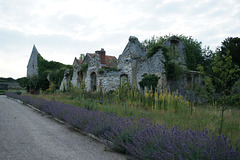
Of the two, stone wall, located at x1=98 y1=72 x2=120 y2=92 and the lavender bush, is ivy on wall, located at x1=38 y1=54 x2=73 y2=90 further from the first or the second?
the lavender bush

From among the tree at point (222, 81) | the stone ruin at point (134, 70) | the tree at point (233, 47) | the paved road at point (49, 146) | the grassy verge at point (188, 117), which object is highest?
the tree at point (233, 47)

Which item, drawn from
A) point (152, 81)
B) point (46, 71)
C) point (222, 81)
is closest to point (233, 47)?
point (152, 81)

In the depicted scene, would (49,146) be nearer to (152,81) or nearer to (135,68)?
(152,81)

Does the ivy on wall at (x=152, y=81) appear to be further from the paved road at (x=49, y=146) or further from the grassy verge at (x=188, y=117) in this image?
the paved road at (x=49, y=146)

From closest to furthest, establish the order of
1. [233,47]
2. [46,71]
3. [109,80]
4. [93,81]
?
[109,80], [93,81], [233,47], [46,71]

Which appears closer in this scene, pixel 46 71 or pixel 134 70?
pixel 134 70

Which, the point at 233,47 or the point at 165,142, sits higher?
the point at 233,47

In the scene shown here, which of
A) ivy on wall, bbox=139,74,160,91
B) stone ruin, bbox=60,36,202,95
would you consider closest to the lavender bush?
ivy on wall, bbox=139,74,160,91

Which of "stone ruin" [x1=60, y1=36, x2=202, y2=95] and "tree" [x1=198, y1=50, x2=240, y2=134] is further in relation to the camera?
"stone ruin" [x1=60, y1=36, x2=202, y2=95]

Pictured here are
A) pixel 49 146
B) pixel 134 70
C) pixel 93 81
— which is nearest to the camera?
pixel 49 146

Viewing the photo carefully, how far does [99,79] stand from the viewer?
1684cm

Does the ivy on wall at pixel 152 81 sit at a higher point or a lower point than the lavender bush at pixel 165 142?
higher

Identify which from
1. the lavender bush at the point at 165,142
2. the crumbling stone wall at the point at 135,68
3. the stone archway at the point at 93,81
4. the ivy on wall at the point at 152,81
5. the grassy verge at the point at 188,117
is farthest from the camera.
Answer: the stone archway at the point at 93,81

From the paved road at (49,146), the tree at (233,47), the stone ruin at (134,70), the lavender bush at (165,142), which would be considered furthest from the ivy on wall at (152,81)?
the tree at (233,47)
